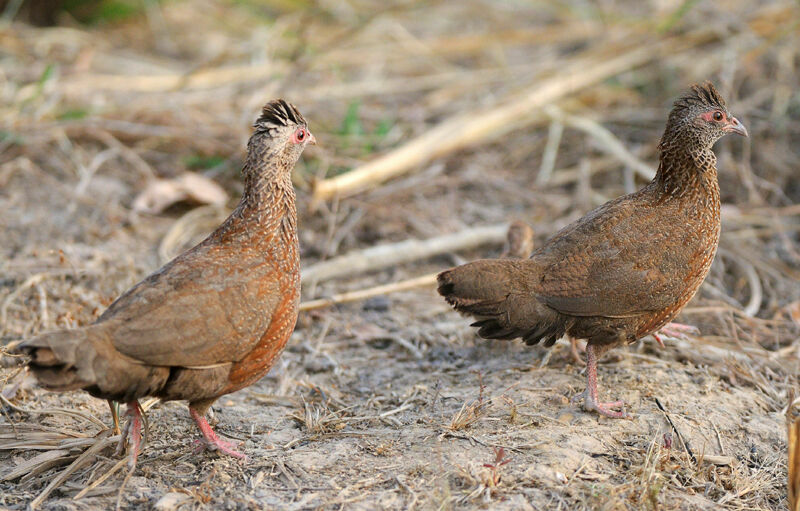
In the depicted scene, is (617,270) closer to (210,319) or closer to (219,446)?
(210,319)

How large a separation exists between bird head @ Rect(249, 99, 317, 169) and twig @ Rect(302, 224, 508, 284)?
196 cm

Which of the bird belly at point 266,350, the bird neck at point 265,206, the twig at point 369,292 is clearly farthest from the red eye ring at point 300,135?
the twig at point 369,292

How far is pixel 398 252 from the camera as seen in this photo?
6.43m

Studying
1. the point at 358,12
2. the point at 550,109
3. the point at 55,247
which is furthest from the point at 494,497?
the point at 358,12

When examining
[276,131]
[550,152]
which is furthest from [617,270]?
[550,152]

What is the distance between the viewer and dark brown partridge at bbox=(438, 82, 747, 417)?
4332 millimetres

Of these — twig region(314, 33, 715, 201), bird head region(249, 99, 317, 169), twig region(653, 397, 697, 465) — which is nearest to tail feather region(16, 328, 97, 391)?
bird head region(249, 99, 317, 169)

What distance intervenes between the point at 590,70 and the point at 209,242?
228 inches

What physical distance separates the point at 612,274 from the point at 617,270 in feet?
0.12

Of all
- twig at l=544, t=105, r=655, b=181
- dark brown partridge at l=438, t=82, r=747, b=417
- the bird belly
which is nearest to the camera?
the bird belly

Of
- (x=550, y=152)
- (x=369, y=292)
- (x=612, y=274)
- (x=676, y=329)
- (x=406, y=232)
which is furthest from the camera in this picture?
(x=550, y=152)

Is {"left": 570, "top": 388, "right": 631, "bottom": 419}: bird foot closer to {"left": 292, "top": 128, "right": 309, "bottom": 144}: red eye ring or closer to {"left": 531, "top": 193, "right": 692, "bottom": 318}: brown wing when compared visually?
{"left": 531, "top": 193, "right": 692, "bottom": 318}: brown wing

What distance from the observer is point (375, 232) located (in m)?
6.95

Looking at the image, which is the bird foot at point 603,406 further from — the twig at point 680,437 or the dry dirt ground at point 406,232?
the twig at point 680,437
